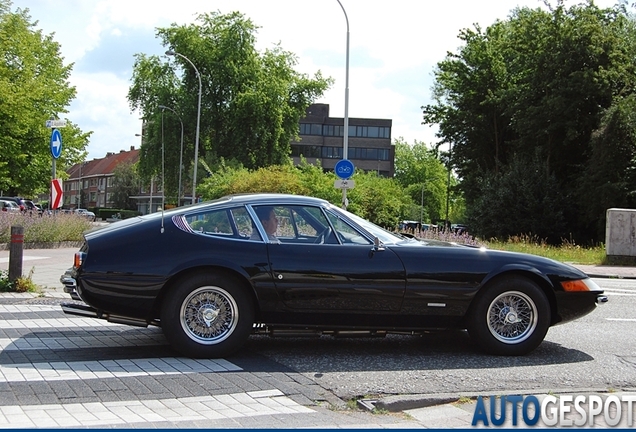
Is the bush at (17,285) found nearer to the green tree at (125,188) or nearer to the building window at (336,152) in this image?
the building window at (336,152)

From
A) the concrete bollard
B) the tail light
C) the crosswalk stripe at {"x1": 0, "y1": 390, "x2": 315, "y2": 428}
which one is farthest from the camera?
the concrete bollard

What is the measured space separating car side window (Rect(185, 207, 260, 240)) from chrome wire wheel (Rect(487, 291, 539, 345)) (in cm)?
240

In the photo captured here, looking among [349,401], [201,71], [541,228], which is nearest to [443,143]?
[541,228]

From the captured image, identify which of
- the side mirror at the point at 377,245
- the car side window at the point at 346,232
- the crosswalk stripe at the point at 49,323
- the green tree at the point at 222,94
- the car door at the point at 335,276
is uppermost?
the green tree at the point at 222,94

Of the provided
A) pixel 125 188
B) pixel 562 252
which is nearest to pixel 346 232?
pixel 562 252

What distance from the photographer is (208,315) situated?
6715 mm

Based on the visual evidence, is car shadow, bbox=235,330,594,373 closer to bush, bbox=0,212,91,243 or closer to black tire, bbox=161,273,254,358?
black tire, bbox=161,273,254,358

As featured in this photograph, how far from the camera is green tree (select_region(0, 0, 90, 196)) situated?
33562 millimetres

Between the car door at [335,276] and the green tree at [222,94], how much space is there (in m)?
50.0

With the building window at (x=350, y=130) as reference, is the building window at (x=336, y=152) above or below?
below

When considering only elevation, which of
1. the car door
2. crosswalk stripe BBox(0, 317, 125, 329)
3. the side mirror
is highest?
the side mirror

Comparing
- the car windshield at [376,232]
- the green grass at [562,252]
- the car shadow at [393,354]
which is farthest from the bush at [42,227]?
the car windshield at [376,232]

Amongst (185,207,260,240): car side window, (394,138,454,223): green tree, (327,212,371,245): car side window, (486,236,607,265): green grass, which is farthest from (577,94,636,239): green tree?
(394,138,454,223): green tree

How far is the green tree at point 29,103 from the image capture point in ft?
110
